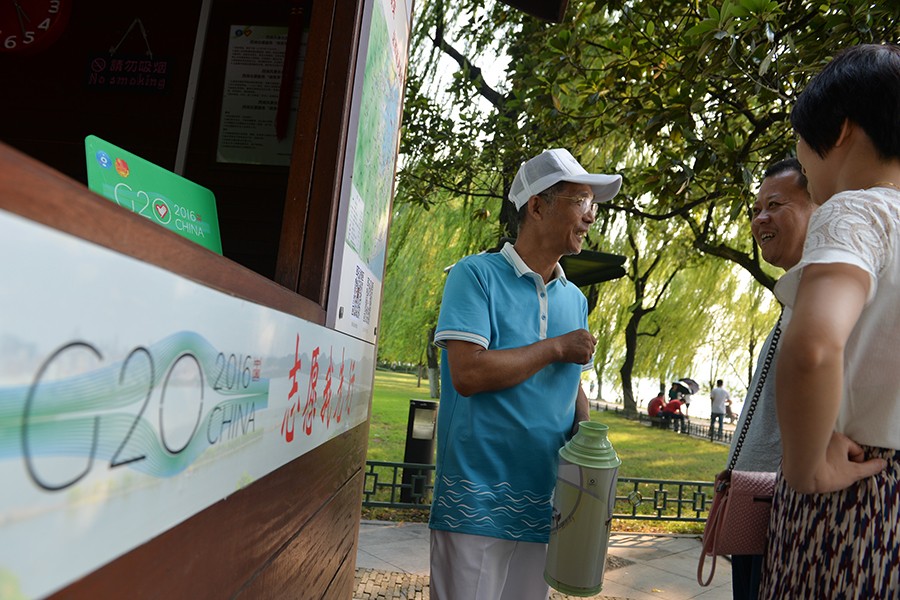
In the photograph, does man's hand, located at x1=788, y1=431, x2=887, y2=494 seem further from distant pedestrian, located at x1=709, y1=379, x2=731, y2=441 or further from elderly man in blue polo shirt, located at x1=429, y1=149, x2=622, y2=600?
distant pedestrian, located at x1=709, y1=379, x2=731, y2=441

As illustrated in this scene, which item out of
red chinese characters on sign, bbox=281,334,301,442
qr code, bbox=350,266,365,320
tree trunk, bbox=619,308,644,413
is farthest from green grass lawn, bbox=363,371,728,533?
red chinese characters on sign, bbox=281,334,301,442

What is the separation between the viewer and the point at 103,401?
0.52 m

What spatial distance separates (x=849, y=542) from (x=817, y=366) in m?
0.41

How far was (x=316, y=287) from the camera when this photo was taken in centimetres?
139

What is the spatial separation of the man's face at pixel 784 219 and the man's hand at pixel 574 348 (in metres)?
0.79

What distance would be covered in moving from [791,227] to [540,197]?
2.89ft

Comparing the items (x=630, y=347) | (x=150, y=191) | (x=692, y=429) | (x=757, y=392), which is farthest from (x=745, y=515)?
(x=692, y=429)

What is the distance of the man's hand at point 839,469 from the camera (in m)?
1.08

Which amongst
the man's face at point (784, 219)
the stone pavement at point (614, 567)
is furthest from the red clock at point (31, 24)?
the stone pavement at point (614, 567)

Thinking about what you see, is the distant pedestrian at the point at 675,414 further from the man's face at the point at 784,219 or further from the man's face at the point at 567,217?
the man's face at the point at 567,217

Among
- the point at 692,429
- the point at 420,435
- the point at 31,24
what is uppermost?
the point at 31,24

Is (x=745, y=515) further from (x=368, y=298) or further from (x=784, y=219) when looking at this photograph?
(x=368, y=298)

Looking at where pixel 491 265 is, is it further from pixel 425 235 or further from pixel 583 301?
pixel 425 235

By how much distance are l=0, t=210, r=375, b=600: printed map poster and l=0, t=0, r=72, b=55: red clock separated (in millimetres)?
2209
